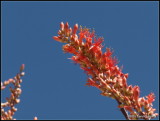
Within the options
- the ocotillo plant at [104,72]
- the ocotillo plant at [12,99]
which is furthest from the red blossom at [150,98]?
the ocotillo plant at [12,99]

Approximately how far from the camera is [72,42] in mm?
3916

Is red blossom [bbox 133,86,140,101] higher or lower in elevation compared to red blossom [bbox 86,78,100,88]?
lower

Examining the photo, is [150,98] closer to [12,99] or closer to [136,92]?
[136,92]

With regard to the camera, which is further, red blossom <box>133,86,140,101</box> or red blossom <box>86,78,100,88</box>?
red blossom <box>86,78,100,88</box>

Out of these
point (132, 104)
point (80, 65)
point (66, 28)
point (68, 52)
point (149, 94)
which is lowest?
point (132, 104)

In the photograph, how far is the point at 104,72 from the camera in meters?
3.56

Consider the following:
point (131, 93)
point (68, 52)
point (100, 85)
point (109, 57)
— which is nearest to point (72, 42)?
point (68, 52)

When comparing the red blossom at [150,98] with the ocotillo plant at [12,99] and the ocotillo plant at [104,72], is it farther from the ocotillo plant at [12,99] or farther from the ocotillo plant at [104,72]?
the ocotillo plant at [12,99]

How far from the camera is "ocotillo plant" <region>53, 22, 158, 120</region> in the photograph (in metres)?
3.04

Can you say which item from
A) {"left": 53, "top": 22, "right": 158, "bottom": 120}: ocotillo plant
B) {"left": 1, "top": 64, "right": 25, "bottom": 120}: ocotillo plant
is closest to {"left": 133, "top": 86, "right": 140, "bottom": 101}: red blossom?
{"left": 53, "top": 22, "right": 158, "bottom": 120}: ocotillo plant

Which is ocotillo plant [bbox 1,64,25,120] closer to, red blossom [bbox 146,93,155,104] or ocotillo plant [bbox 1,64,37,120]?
ocotillo plant [bbox 1,64,37,120]

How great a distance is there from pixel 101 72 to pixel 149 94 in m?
0.76

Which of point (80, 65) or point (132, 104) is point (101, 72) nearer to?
point (80, 65)

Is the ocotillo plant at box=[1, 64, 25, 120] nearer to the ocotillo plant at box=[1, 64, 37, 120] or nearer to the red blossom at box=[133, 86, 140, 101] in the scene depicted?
the ocotillo plant at box=[1, 64, 37, 120]
